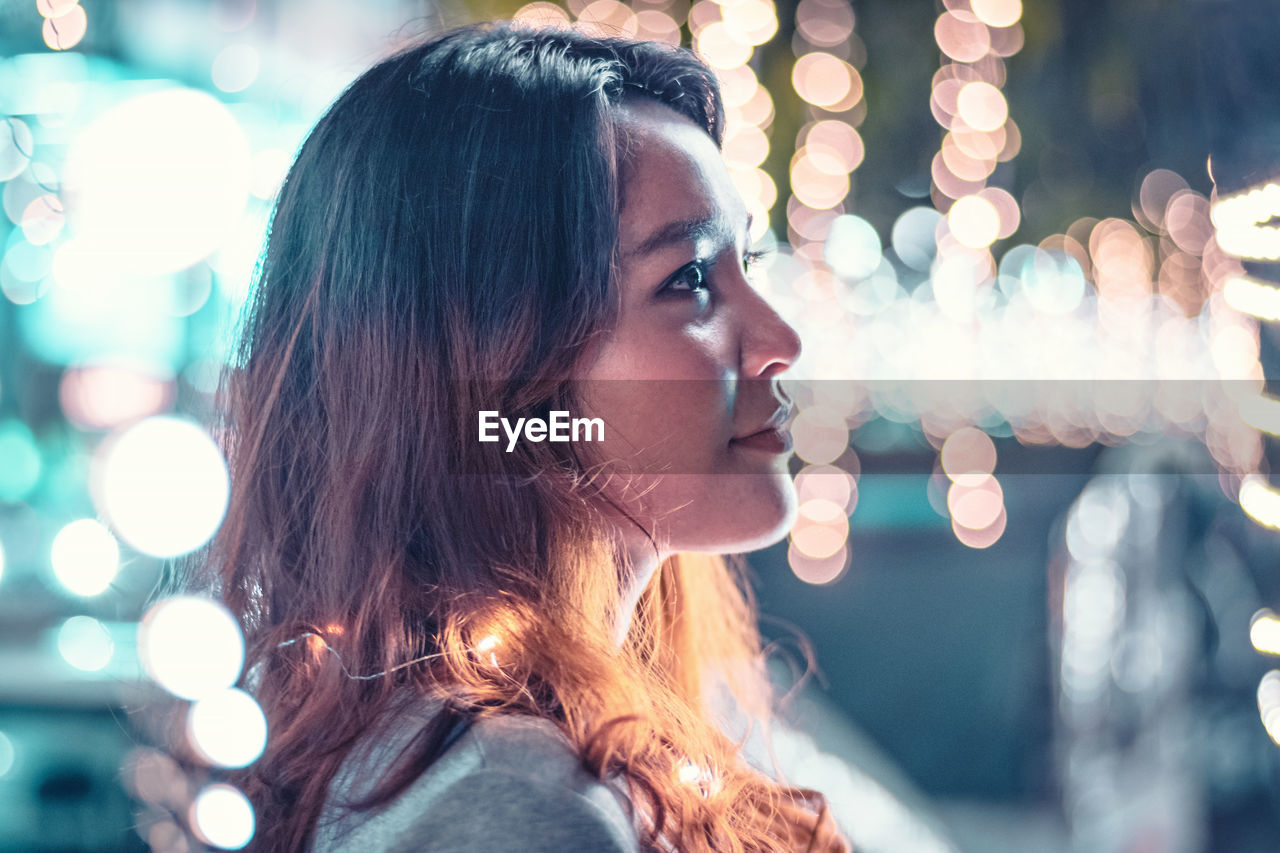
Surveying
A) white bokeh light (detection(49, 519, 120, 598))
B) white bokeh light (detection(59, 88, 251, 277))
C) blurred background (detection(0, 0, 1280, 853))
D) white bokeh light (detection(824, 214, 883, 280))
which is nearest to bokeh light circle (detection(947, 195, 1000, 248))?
blurred background (detection(0, 0, 1280, 853))

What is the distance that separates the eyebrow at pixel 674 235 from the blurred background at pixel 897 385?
0.26m

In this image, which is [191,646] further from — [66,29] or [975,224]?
[975,224]

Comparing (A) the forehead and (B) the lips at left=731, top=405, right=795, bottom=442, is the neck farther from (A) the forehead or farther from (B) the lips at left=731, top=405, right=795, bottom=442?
(A) the forehead

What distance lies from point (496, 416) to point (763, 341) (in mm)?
209

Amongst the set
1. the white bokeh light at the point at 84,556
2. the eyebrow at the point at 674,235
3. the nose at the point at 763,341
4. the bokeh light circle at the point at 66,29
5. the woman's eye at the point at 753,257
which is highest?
the bokeh light circle at the point at 66,29

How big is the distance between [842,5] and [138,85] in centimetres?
161

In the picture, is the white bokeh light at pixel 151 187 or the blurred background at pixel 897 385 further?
the white bokeh light at pixel 151 187

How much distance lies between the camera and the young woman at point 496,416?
0.59 metres

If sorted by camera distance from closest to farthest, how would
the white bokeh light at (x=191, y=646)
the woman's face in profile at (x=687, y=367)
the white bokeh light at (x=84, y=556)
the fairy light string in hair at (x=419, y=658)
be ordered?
the fairy light string in hair at (x=419, y=658) < the woman's face in profile at (x=687, y=367) < the white bokeh light at (x=191, y=646) < the white bokeh light at (x=84, y=556)

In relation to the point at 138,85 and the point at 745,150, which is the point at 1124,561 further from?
the point at 138,85

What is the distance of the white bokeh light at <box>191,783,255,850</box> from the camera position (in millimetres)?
662

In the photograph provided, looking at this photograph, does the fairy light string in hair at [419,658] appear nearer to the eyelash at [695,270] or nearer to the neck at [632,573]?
the neck at [632,573]

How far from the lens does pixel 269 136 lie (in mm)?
1798

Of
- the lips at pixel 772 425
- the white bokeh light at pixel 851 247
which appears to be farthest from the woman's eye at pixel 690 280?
the white bokeh light at pixel 851 247
